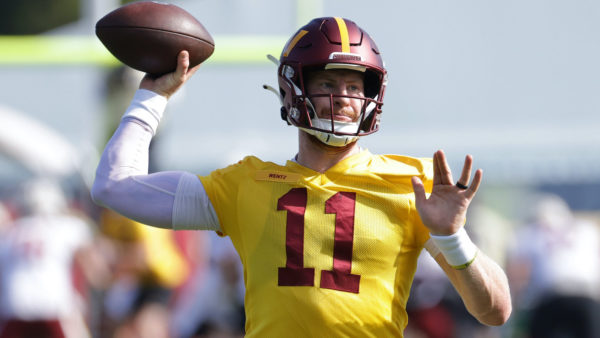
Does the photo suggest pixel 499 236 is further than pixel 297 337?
Yes

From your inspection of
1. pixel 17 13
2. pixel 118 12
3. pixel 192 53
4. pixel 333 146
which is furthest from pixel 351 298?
pixel 17 13

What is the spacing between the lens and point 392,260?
2.82m

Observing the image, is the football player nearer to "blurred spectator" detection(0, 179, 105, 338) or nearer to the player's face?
the player's face

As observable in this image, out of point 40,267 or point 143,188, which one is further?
point 40,267

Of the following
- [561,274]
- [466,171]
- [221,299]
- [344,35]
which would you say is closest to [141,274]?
[221,299]

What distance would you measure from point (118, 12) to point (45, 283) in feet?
18.0

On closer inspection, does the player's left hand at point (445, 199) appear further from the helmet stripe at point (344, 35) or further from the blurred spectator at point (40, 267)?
the blurred spectator at point (40, 267)

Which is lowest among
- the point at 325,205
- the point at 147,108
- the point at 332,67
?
the point at 325,205

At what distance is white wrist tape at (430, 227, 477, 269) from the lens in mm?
2672

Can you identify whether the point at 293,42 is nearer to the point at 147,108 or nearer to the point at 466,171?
the point at 147,108

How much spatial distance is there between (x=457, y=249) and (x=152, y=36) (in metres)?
1.15

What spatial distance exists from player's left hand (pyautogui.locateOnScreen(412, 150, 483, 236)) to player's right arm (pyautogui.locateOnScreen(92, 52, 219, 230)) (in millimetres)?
667

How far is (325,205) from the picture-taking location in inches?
112

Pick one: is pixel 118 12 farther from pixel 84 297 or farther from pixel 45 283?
pixel 84 297
